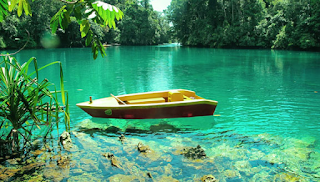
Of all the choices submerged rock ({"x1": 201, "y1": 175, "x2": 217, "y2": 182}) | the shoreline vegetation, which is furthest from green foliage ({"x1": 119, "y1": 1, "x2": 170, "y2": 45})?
submerged rock ({"x1": 201, "y1": 175, "x2": 217, "y2": 182})

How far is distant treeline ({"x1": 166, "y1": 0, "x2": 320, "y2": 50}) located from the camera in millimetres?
37969

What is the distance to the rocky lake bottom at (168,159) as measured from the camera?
5.15m

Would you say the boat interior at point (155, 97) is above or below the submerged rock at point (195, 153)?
above

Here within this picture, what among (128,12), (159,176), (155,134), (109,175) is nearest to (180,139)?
(155,134)

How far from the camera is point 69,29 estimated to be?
57688 millimetres

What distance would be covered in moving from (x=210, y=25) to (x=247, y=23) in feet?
30.1

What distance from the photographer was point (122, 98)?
9.49 meters

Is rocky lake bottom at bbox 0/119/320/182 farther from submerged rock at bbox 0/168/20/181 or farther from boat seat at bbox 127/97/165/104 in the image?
boat seat at bbox 127/97/165/104

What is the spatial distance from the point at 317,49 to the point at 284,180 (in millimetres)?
38790

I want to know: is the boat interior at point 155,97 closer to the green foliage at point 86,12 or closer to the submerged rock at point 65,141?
the submerged rock at point 65,141

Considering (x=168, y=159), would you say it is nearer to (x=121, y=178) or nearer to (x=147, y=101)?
(x=121, y=178)

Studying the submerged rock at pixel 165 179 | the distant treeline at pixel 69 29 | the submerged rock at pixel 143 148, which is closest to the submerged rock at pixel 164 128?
the submerged rock at pixel 143 148

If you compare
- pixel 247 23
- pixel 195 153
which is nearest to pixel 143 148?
pixel 195 153

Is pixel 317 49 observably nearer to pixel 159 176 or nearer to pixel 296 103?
pixel 296 103
